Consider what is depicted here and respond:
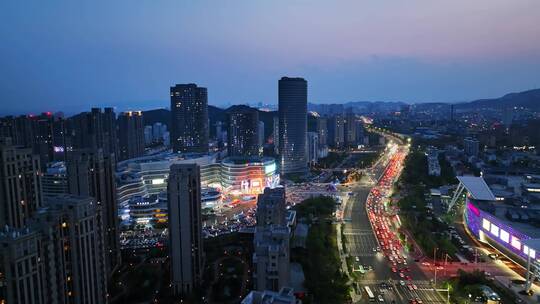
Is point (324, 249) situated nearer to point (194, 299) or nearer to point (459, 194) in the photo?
point (194, 299)

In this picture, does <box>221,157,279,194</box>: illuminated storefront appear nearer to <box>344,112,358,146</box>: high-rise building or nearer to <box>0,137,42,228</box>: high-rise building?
<box>0,137,42,228</box>: high-rise building

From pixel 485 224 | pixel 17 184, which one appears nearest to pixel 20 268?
pixel 17 184

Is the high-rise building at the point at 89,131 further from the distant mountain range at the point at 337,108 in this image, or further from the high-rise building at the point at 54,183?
the distant mountain range at the point at 337,108

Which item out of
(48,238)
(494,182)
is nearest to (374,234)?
(494,182)

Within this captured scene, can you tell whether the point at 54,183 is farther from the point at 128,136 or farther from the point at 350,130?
the point at 350,130

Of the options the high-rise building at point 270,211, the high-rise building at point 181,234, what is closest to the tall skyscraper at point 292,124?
the high-rise building at point 270,211

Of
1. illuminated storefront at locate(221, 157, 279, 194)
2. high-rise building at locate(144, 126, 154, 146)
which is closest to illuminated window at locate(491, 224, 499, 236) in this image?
illuminated storefront at locate(221, 157, 279, 194)
